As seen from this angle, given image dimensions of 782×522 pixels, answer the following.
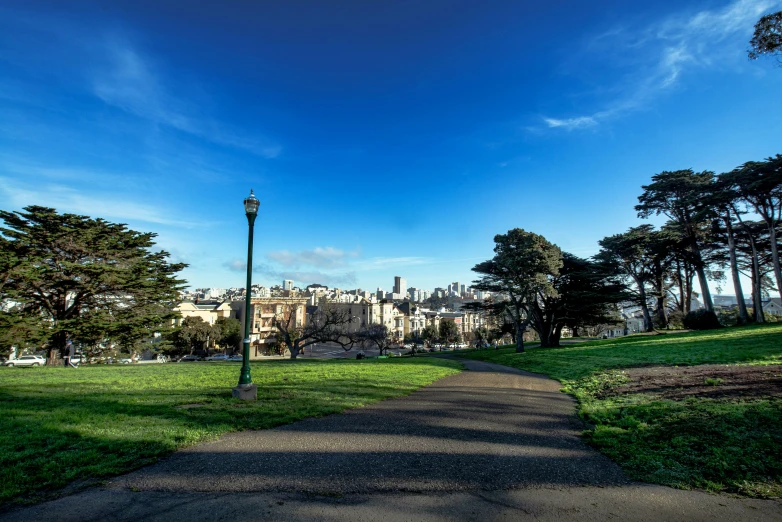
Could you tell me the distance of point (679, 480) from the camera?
14.2ft

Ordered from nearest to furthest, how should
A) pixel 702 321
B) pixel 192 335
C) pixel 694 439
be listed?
pixel 694 439, pixel 702 321, pixel 192 335

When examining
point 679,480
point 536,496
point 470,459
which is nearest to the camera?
point 536,496

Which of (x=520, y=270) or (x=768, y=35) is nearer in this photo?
(x=768, y=35)

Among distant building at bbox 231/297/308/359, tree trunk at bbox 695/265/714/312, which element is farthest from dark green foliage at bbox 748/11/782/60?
distant building at bbox 231/297/308/359

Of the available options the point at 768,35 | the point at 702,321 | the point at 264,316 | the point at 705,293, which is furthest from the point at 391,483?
the point at 264,316

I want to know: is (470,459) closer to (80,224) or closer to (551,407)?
(551,407)

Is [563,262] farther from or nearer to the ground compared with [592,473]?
farther from the ground

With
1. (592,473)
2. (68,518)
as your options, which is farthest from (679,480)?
(68,518)

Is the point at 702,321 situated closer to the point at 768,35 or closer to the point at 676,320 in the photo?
the point at 676,320

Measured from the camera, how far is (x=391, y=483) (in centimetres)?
424

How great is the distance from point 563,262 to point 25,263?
42.5 m

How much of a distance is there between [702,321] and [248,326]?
117 feet

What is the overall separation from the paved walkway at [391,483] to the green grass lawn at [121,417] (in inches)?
19.6

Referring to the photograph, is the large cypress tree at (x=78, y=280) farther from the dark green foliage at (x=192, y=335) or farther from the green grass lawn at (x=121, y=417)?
the dark green foliage at (x=192, y=335)
